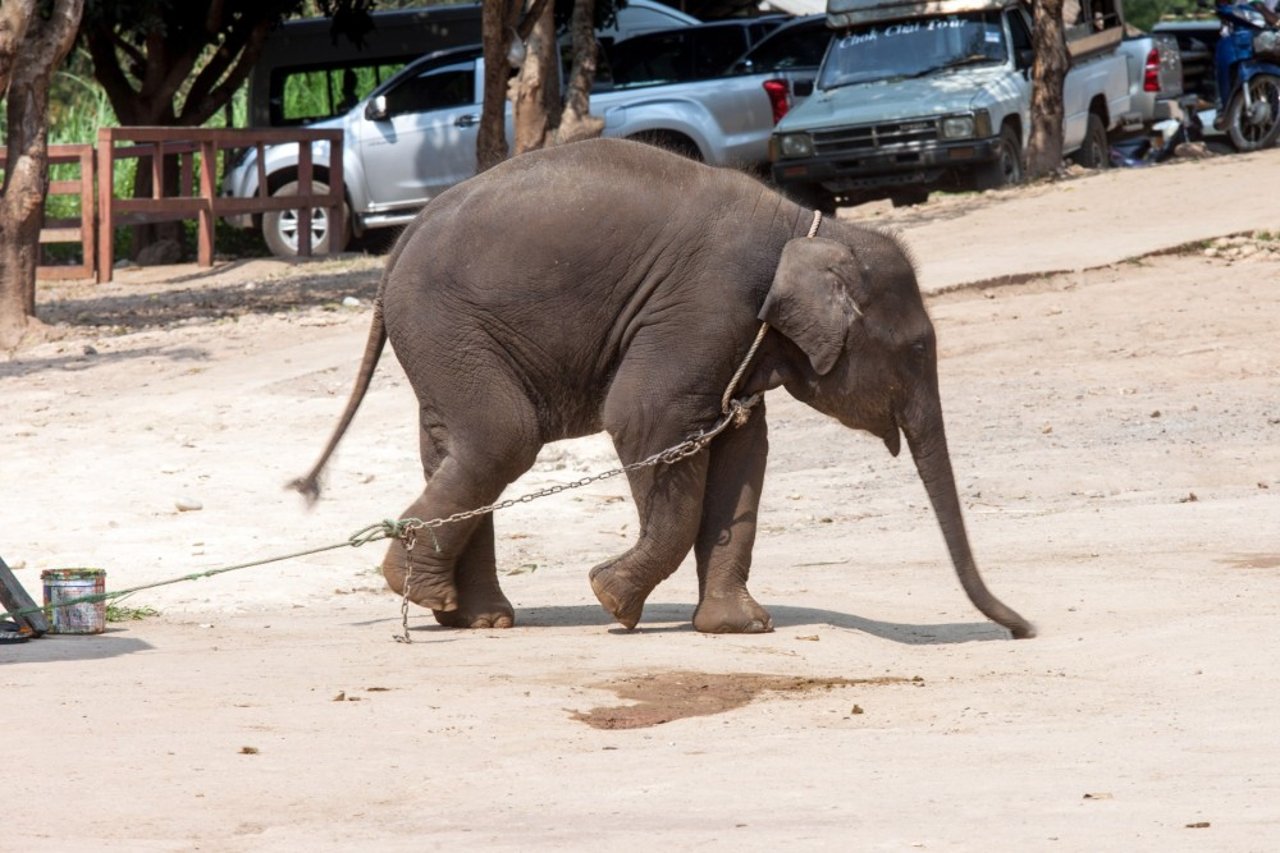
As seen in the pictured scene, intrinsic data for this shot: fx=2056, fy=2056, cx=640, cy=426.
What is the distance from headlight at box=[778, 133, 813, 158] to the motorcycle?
5535 mm

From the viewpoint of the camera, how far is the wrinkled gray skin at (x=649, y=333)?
23.6 ft

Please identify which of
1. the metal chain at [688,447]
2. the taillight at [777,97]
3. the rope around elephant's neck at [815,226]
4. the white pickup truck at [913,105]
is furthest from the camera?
the taillight at [777,97]

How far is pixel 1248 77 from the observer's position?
73.6 feet

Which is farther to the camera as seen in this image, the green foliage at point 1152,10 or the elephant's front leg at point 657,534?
the green foliage at point 1152,10

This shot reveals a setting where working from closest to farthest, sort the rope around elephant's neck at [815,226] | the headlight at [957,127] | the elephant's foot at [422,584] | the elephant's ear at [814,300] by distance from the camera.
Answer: the elephant's ear at [814,300]
the rope around elephant's neck at [815,226]
the elephant's foot at [422,584]
the headlight at [957,127]

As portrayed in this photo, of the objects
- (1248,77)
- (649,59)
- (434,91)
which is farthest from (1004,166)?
(434,91)

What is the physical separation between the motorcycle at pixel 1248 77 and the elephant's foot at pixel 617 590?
16.7 metres

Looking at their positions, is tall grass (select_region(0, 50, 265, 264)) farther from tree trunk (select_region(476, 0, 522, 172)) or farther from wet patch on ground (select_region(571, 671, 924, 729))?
wet patch on ground (select_region(571, 671, 924, 729))

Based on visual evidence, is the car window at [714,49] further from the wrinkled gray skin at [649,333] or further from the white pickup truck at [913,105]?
the wrinkled gray skin at [649,333]

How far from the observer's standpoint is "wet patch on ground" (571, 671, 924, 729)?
6008mm

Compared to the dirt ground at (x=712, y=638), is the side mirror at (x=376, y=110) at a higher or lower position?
higher

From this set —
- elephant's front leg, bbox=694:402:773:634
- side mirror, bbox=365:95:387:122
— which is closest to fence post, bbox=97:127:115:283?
side mirror, bbox=365:95:387:122

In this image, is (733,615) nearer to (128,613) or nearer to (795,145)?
(128,613)

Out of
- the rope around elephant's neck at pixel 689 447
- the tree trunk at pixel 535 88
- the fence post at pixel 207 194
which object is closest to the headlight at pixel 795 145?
the tree trunk at pixel 535 88
